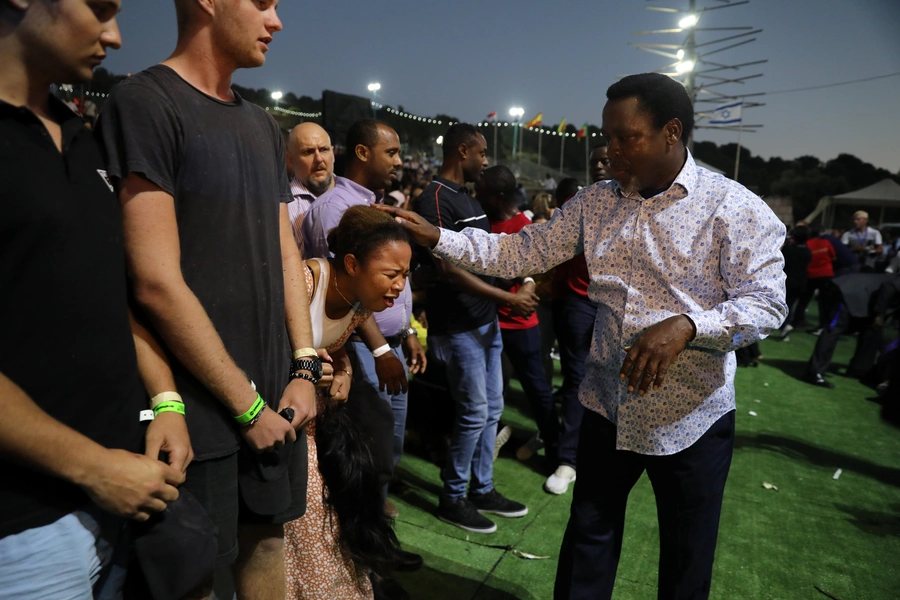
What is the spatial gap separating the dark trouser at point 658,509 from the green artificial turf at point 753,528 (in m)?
0.77

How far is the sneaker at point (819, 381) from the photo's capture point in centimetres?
744

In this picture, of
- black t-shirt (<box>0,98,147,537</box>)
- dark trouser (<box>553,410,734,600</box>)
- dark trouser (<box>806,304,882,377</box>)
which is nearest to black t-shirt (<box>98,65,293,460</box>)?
black t-shirt (<box>0,98,147,537</box>)

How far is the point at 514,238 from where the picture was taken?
2439 millimetres

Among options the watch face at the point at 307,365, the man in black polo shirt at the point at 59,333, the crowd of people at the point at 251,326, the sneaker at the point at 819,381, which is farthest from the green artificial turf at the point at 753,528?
the man in black polo shirt at the point at 59,333

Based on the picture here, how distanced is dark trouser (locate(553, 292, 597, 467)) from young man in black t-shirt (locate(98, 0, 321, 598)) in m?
2.89

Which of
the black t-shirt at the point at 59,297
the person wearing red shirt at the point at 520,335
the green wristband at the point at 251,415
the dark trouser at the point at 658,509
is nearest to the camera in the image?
the black t-shirt at the point at 59,297

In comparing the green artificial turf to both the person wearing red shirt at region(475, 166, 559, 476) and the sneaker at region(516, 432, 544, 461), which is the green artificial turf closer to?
the sneaker at region(516, 432, 544, 461)

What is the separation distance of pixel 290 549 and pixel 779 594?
2.41 m

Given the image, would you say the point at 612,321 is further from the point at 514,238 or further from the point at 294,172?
the point at 294,172

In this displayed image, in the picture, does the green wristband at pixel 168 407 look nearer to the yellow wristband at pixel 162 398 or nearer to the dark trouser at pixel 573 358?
the yellow wristband at pixel 162 398

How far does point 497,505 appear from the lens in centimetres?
372

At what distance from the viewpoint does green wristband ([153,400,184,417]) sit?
1.38 meters

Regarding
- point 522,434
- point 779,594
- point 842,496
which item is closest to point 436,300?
point 522,434

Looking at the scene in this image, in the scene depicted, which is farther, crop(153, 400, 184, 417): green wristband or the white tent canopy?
the white tent canopy
